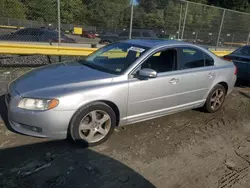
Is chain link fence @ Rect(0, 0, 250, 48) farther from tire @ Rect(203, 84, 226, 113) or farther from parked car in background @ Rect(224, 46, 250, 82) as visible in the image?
tire @ Rect(203, 84, 226, 113)

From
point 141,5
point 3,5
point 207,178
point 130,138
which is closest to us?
point 207,178

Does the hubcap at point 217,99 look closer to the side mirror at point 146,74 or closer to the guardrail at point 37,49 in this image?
the side mirror at point 146,74

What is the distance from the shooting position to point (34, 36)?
741cm

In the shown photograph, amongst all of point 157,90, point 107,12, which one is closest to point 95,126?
point 157,90

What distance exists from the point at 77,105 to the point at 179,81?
1937 mm

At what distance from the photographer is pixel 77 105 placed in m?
3.30

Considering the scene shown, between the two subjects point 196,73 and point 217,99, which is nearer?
point 196,73

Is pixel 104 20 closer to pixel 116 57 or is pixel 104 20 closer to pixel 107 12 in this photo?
pixel 107 12

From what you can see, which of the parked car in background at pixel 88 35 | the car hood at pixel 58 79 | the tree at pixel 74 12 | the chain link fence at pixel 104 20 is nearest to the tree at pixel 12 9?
the chain link fence at pixel 104 20

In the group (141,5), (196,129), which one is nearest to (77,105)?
(196,129)

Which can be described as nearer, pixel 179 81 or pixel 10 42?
pixel 179 81

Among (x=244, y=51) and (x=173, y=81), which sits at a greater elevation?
(x=244, y=51)

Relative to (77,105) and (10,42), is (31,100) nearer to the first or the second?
(77,105)

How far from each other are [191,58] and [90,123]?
7.68 feet
